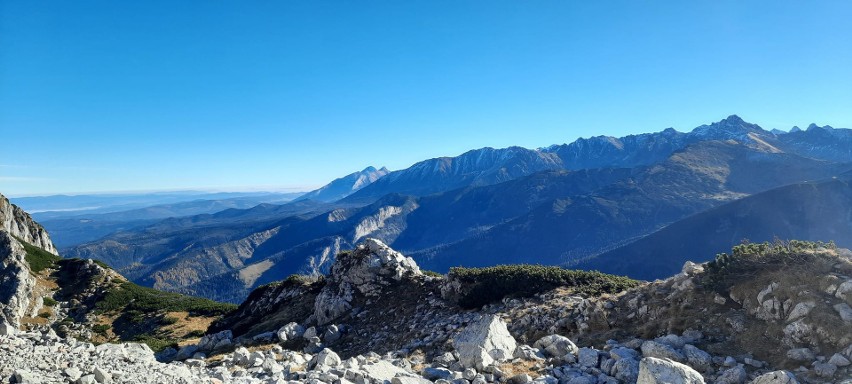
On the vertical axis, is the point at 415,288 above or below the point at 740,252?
below

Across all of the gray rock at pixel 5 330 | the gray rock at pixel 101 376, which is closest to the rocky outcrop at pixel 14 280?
the gray rock at pixel 5 330

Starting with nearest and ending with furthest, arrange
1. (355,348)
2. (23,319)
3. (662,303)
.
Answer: (662,303) → (355,348) → (23,319)

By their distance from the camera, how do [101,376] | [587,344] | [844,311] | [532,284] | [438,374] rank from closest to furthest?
[101,376], [844,311], [438,374], [587,344], [532,284]

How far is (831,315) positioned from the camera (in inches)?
548

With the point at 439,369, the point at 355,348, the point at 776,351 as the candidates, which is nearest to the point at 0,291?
the point at 355,348

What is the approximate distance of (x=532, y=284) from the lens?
27391 mm

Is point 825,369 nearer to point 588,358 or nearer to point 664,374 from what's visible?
point 664,374

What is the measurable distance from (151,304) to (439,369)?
189 ft

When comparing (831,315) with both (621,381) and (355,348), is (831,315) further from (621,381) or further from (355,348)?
(355,348)

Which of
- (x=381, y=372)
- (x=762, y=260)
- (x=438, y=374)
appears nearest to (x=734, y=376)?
(x=762, y=260)

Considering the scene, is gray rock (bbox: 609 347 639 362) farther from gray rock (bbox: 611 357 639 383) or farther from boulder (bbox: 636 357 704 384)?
boulder (bbox: 636 357 704 384)

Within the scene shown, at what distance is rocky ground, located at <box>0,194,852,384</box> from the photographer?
12930 mm

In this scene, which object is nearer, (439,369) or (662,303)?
(439,369)

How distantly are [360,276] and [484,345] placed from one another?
20080 millimetres
